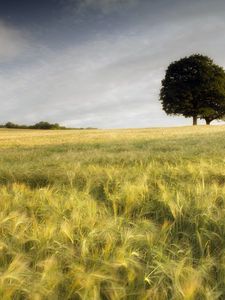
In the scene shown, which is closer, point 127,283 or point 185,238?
point 127,283

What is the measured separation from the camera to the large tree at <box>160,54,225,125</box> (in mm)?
43938

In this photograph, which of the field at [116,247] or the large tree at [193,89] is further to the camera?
the large tree at [193,89]

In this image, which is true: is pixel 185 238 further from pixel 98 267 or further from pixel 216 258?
pixel 98 267

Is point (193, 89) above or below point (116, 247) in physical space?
above

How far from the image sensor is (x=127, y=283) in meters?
2.21

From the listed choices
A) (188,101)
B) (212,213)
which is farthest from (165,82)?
(212,213)

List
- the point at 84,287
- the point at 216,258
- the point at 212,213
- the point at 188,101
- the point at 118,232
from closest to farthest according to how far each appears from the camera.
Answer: the point at 84,287 → the point at 216,258 → the point at 118,232 → the point at 212,213 → the point at 188,101

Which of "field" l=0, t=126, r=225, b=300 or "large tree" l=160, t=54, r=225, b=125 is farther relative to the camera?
"large tree" l=160, t=54, r=225, b=125

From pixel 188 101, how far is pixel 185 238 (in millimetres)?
42319

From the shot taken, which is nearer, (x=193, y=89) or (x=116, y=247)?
(x=116, y=247)

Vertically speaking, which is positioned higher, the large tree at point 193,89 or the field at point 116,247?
the large tree at point 193,89

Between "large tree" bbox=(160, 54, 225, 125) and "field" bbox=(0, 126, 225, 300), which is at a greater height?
"large tree" bbox=(160, 54, 225, 125)

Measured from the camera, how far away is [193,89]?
1736 inches

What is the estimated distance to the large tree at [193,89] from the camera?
43.9 metres
